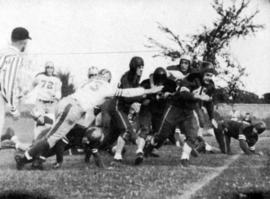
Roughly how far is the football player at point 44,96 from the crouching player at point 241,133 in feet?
7.33

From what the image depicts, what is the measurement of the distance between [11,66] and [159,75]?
1.63 m

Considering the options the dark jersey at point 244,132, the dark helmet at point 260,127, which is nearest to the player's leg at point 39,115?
the dark jersey at point 244,132

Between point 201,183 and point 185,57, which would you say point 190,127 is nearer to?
point 185,57

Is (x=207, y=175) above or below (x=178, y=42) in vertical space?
below

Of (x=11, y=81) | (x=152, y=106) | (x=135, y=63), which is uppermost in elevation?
(x=135, y=63)

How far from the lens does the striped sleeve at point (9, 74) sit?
14.1 ft

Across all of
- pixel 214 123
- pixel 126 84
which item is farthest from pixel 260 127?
pixel 126 84

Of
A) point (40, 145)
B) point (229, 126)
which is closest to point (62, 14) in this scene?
point (40, 145)

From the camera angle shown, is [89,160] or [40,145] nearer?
[40,145]

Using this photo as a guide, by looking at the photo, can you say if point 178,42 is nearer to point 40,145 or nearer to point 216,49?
point 216,49

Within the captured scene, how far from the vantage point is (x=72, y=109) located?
176 inches

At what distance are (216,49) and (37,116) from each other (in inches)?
89.8

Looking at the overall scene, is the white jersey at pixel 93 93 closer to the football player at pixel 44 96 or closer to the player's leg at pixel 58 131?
the player's leg at pixel 58 131

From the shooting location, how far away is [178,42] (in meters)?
5.46
